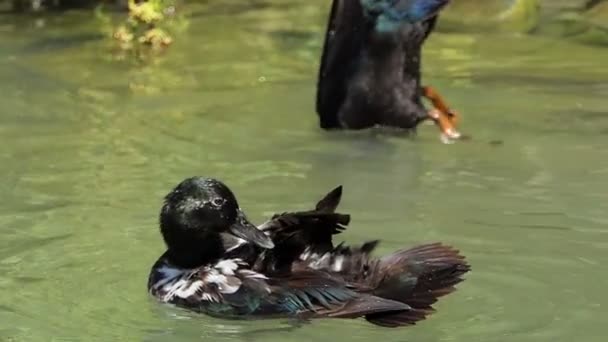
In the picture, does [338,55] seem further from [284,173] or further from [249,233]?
[249,233]

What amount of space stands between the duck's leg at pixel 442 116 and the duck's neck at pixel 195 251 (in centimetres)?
293

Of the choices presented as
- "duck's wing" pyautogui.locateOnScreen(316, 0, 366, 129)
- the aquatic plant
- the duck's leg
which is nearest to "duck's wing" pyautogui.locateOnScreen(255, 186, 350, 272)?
the duck's leg

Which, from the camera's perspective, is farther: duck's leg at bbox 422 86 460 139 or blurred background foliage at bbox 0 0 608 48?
blurred background foliage at bbox 0 0 608 48

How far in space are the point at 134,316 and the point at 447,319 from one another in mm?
1334

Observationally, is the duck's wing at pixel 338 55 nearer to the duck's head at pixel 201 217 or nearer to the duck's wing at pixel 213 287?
the duck's head at pixel 201 217

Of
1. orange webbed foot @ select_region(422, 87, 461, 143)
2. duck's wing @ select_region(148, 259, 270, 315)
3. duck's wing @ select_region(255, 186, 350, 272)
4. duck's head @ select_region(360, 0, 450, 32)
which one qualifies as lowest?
orange webbed foot @ select_region(422, 87, 461, 143)

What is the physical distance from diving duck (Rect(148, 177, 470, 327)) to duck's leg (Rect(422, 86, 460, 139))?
271 centimetres

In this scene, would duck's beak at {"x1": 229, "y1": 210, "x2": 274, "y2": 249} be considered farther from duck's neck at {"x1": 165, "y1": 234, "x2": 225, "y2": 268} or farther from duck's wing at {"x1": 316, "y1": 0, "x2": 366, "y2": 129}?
duck's wing at {"x1": 316, "y1": 0, "x2": 366, "y2": 129}

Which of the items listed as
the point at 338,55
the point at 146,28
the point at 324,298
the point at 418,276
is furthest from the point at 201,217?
the point at 146,28

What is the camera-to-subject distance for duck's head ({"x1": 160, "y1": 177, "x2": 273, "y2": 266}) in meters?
5.58

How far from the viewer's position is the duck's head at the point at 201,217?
5.58m

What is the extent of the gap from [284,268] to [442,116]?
123 inches

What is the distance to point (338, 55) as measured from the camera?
8.55 metres

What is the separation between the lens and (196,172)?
7.72 meters
